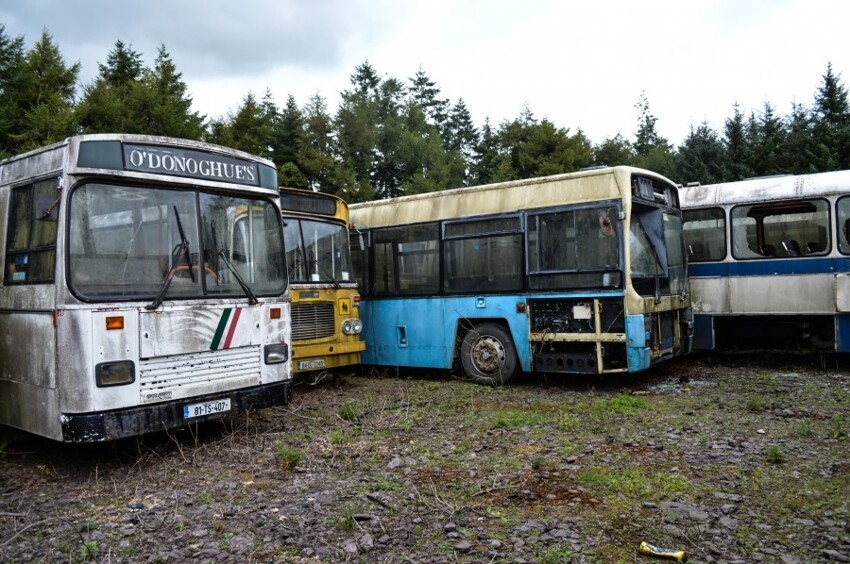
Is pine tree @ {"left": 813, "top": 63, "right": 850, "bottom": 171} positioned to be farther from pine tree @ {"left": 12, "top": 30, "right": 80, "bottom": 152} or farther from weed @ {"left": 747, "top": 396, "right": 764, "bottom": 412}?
pine tree @ {"left": 12, "top": 30, "right": 80, "bottom": 152}

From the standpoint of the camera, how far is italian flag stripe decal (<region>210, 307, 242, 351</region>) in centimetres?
663

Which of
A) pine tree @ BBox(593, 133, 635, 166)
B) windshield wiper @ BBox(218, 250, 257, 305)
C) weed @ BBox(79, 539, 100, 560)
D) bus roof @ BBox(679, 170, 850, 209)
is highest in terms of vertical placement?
pine tree @ BBox(593, 133, 635, 166)

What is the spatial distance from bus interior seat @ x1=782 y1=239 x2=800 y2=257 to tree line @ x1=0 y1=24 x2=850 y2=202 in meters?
19.0

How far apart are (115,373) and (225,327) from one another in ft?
4.02

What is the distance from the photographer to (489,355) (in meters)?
10.2

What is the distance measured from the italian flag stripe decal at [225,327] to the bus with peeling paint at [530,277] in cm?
443

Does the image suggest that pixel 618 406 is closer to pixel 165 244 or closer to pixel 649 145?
pixel 165 244

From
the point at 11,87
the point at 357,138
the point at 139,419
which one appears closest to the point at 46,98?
the point at 11,87

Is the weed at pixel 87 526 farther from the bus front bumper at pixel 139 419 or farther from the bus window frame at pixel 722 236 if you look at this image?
the bus window frame at pixel 722 236

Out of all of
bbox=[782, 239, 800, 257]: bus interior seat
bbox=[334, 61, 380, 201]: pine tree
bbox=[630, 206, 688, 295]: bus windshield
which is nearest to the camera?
bbox=[630, 206, 688, 295]: bus windshield

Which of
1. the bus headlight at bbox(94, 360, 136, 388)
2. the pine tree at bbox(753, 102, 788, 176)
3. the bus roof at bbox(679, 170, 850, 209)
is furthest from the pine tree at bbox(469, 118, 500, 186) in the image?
the bus headlight at bbox(94, 360, 136, 388)

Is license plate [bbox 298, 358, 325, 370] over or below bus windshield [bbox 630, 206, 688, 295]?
below

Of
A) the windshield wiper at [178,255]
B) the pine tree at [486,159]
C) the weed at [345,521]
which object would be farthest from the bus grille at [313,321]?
the pine tree at [486,159]

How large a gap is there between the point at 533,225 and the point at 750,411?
3932 mm
